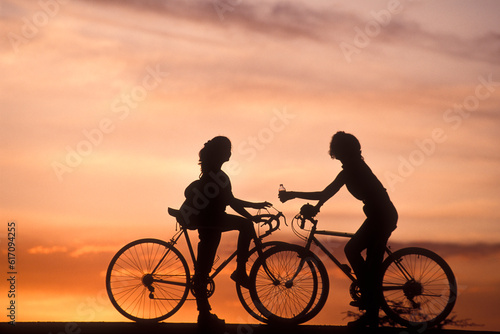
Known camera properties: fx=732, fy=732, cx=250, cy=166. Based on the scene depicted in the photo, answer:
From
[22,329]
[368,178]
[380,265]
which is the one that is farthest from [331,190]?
[22,329]

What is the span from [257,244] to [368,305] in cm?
184

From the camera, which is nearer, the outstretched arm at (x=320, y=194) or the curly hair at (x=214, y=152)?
the curly hair at (x=214, y=152)

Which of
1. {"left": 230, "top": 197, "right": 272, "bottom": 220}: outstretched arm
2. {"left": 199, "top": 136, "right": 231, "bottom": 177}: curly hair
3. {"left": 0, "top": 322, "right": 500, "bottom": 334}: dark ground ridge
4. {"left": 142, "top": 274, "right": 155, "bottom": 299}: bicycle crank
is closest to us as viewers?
{"left": 0, "top": 322, "right": 500, "bottom": 334}: dark ground ridge

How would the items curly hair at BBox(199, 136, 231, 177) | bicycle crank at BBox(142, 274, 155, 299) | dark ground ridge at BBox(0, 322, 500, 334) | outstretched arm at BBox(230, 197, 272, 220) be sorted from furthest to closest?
bicycle crank at BBox(142, 274, 155, 299) < outstretched arm at BBox(230, 197, 272, 220) < curly hair at BBox(199, 136, 231, 177) < dark ground ridge at BBox(0, 322, 500, 334)

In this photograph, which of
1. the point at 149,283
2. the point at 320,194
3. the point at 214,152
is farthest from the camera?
the point at 149,283

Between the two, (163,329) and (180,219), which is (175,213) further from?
(163,329)

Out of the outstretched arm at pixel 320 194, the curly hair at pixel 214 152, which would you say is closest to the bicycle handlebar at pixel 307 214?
the outstretched arm at pixel 320 194

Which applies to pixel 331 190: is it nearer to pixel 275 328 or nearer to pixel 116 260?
pixel 275 328

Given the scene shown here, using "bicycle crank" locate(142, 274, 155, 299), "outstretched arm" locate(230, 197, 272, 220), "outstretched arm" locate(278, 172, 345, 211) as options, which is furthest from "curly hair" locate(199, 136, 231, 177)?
"bicycle crank" locate(142, 274, 155, 299)

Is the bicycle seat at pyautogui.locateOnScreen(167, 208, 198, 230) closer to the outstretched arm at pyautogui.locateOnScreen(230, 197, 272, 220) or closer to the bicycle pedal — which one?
the outstretched arm at pyautogui.locateOnScreen(230, 197, 272, 220)

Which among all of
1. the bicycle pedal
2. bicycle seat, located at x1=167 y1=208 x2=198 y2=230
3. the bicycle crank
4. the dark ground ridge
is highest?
bicycle seat, located at x1=167 y1=208 x2=198 y2=230

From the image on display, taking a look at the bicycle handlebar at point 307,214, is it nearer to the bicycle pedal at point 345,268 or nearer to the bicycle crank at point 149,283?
the bicycle pedal at point 345,268

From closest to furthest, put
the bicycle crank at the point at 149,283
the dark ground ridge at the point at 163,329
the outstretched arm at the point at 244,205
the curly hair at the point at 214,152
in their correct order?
the dark ground ridge at the point at 163,329, the curly hair at the point at 214,152, the outstretched arm at the point at 244,205, the bicycle crank at the point at 149,283

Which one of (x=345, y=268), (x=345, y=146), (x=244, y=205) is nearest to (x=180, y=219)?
(x=244, y=205)
